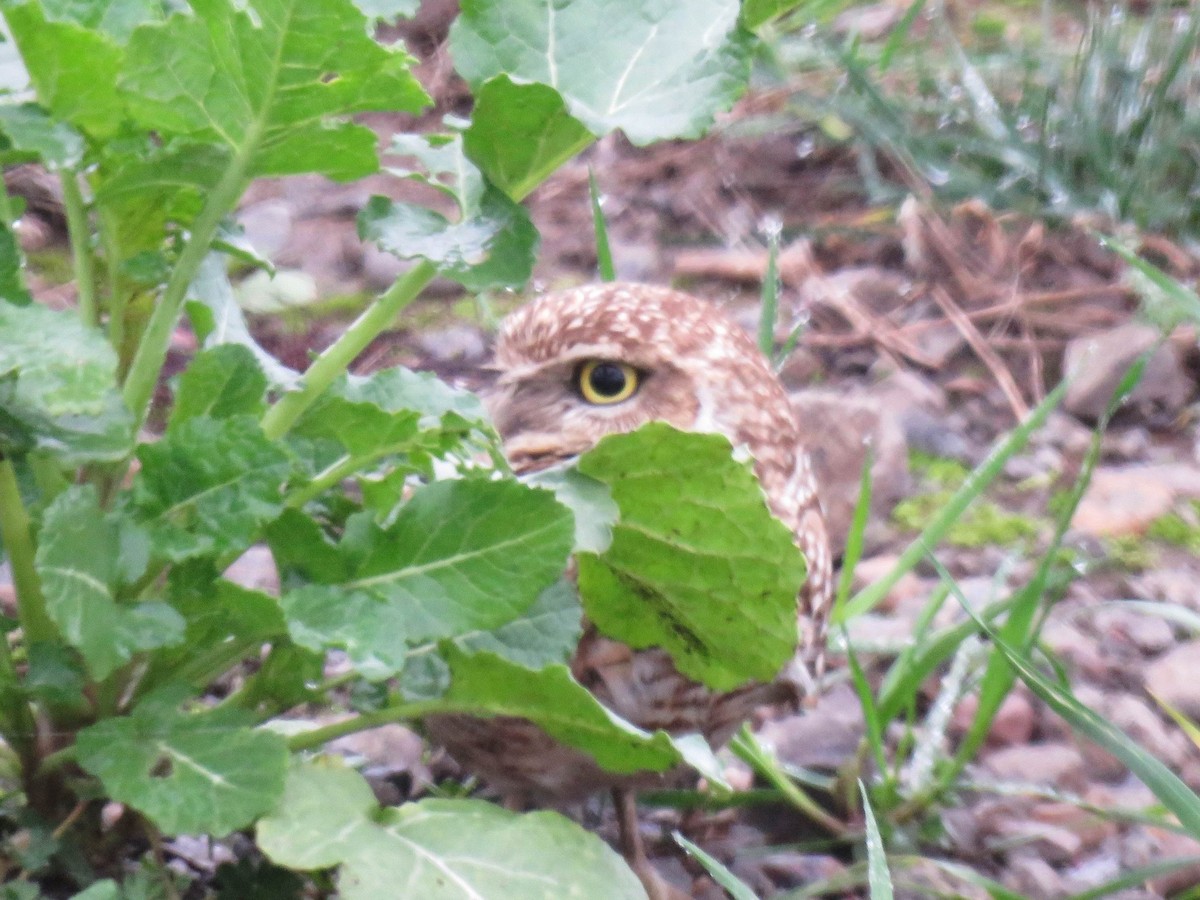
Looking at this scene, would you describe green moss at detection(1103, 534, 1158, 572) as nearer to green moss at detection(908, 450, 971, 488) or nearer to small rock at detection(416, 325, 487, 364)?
green moss at detection(908, 450, 971, 488)

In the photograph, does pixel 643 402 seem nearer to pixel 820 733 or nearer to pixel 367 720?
pixel 820 733

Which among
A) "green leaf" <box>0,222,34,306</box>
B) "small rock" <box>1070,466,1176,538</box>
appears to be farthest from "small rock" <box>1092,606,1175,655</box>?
"green leaf" <box>0,222,34,306</box>

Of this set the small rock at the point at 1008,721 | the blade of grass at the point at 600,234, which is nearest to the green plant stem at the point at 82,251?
the blade of grass at the point at 600,234

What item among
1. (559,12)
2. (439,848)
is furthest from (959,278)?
(439,848)

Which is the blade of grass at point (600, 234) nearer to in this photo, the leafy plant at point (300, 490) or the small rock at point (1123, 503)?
the leafy plant at point (300, 490)

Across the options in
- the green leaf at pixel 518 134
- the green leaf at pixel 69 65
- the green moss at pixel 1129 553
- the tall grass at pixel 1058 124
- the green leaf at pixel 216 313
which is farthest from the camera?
the tall grass at pixel 1058 124

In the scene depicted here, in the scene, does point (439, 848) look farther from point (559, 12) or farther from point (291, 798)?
point (559, 12)
